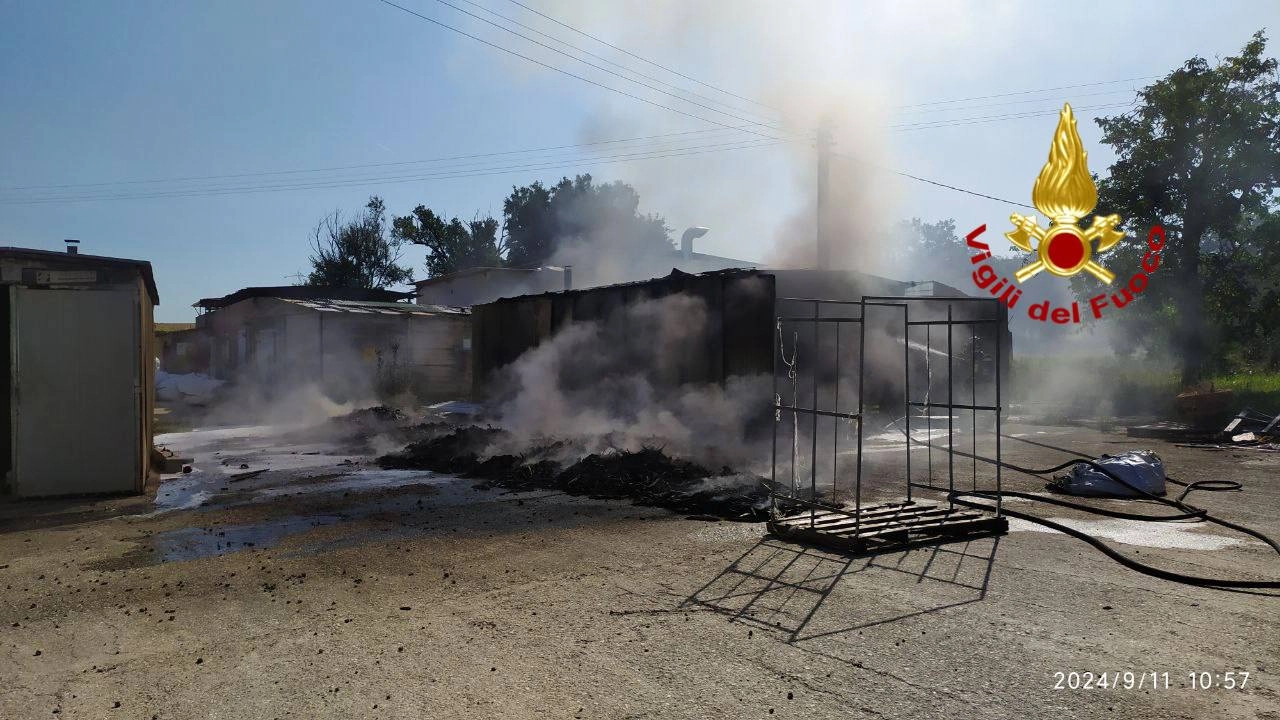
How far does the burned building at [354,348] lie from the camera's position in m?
24.0

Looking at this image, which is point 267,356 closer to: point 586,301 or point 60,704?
point 586,301

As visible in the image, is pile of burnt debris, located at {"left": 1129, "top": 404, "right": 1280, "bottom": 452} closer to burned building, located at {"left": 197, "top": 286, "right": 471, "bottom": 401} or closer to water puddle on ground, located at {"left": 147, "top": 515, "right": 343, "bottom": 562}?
water puddle on ground, located at {"left": 147, "top": 515, "right": 343, "bottom": 562}

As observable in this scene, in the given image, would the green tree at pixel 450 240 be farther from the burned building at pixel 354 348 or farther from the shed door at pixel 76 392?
the shed door at pixel 76 392

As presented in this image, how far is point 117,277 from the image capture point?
363 inches

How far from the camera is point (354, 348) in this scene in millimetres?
24875

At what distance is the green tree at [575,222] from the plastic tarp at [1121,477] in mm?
38531

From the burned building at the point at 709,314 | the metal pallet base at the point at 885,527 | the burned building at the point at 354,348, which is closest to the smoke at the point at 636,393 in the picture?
the burned building at the point at 709,314

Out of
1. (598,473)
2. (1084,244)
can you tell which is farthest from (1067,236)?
(598,473)

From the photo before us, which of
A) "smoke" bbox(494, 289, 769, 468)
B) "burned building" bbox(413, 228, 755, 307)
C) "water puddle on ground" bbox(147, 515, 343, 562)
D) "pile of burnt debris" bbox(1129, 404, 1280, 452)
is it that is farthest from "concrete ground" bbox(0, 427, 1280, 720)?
"burned building" bbox(413, 228, 755, 307)

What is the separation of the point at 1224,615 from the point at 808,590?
2.60m

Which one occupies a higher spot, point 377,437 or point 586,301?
point 586,301

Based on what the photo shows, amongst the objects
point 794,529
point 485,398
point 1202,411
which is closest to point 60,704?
point 794,529

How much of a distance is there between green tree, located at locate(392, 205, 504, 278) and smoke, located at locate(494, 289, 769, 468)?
3051cm

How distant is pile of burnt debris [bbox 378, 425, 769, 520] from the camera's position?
8555 millimetres
